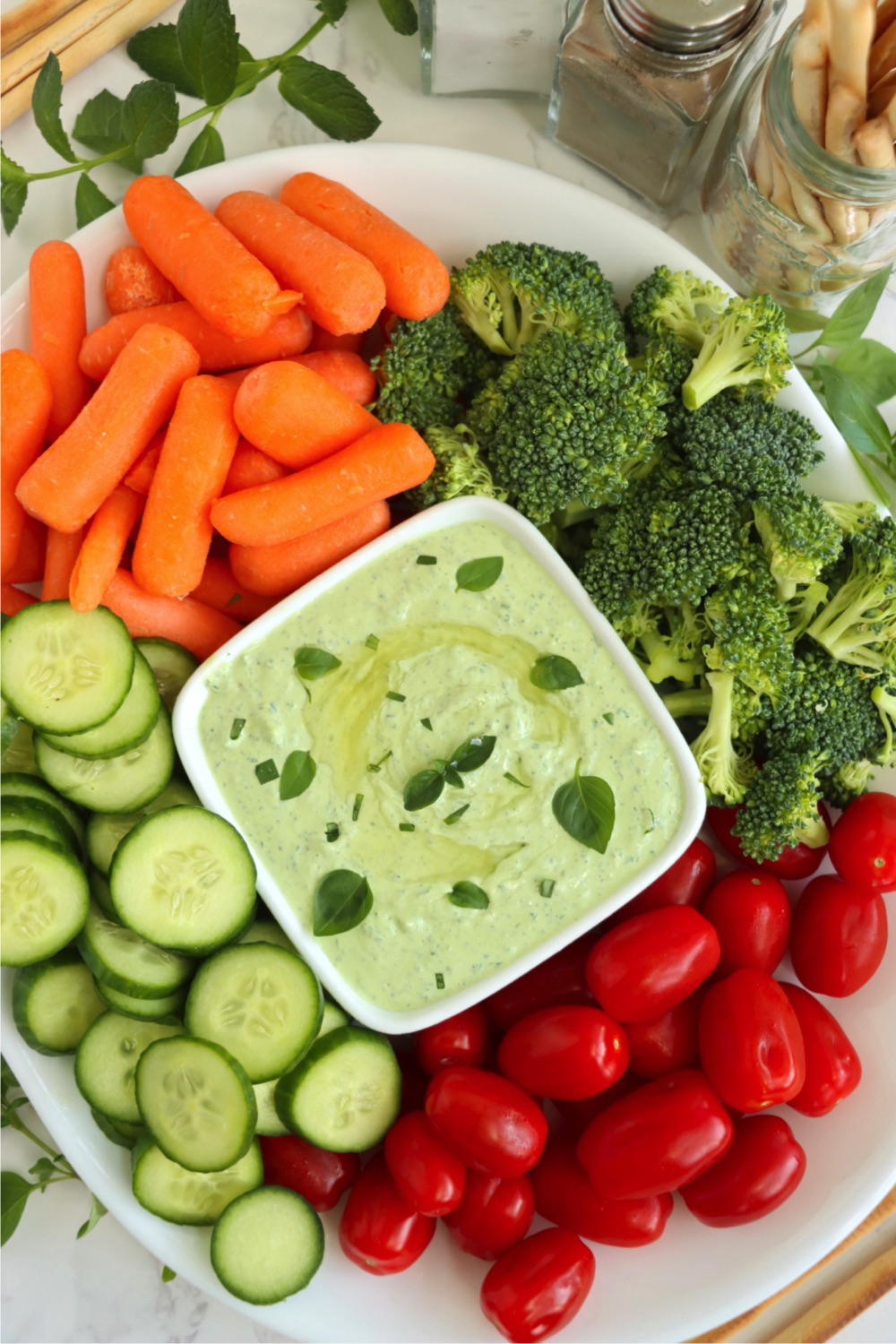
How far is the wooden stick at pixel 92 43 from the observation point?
7.14 ft

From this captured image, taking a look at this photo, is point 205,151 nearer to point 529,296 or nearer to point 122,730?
point 529,296

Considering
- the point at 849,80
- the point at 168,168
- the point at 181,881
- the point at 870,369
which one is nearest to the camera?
the point at 849,80

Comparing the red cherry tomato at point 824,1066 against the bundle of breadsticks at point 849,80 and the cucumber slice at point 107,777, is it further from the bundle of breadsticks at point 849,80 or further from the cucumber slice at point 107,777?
the bundle of breadsticks at point 849,80

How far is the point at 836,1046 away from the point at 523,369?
1377mm

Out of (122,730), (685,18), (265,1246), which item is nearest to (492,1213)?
(265,1246)

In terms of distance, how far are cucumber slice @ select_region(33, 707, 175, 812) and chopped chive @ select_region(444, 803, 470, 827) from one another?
1.70 feet

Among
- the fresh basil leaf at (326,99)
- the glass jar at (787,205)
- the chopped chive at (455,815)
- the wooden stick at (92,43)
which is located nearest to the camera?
the glass jar at (787,205)

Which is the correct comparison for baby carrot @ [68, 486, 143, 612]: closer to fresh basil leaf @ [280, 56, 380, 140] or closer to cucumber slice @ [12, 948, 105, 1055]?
cucumber slice @ [12, 948, 105, 1055]

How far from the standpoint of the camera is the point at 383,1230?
1.86 meters

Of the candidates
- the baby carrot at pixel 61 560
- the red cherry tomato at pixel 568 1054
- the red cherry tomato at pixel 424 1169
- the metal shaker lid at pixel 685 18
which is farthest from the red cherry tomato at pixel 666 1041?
the metal shaker lid at pixel 685 18

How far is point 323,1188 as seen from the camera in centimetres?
194

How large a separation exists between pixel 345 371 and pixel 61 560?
2.14 ft

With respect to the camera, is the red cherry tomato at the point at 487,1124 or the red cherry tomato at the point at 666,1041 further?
the red cherry tomato at the point at 666,1041

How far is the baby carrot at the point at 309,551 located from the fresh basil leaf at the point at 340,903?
0.57m
